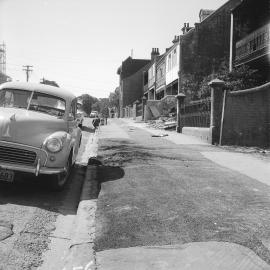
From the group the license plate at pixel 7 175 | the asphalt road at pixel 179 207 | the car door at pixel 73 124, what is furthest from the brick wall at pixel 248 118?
the license plate at pixel 7 175

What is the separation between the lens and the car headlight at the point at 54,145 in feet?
23.0

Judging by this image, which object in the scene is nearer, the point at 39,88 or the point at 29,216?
the point at 29,216

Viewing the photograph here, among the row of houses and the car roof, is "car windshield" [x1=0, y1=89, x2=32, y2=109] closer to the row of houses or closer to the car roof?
the car roof

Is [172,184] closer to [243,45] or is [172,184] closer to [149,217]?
[149,217]

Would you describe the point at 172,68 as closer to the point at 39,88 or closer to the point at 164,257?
the point at 39,88

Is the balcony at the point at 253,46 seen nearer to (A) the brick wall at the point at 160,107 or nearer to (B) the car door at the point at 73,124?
(A) the brick wall at the point at 160,107

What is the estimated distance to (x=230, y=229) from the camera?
4.89 meters

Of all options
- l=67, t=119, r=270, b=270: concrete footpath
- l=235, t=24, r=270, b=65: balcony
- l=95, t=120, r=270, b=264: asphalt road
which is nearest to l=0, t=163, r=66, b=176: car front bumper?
l=95, t=120, r=270, b=264: asphalt road

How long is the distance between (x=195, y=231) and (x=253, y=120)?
32.9 feet

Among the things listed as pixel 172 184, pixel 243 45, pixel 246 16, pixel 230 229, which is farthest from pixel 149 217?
pixel 246 16

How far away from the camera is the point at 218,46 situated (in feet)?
117

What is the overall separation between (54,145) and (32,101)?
1.57 m

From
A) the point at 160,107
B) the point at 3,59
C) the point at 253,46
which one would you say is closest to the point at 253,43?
the point at 253,46

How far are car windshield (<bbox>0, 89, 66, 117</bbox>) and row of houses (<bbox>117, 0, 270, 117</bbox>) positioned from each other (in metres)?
15.9
